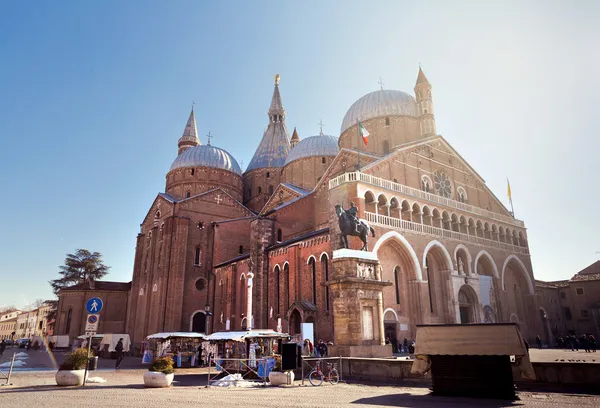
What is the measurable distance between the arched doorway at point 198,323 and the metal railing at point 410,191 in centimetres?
1890

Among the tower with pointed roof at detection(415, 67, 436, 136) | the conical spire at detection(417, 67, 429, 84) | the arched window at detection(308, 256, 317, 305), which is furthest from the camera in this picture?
the conical spire at detection(417, 67, 429, 84)

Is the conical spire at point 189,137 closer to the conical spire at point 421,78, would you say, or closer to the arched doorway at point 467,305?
the conical spire at point 421,78

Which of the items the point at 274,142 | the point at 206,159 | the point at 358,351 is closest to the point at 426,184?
the point at 358,351

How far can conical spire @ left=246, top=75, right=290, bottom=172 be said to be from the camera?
4825cm

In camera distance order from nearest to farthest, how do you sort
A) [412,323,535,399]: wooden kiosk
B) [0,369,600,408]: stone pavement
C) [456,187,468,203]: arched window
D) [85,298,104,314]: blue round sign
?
1. [0,369,600,408]: stone pavement
2. [412,323,535,399]: wooden kiosk
3. [85,298,104,314]: blue round sign
4. [456,187,468,203]: arched window

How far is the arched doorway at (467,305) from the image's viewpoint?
27783mm

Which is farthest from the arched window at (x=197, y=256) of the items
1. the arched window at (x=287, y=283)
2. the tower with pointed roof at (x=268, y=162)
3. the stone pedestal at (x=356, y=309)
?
the stone pedestal at (x=356, y=309)

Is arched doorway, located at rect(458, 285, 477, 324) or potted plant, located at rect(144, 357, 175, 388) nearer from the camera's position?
potted plant, located at rect(144, 357, 175, 388)

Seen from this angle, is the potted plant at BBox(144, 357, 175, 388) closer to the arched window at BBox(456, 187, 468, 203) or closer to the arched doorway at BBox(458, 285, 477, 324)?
the arched doorway at BBox(458, 285, 477, 324)

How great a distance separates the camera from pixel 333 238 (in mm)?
22266

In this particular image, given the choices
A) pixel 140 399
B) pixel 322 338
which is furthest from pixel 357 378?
pixel 322 338

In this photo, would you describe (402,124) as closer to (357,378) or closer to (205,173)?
(205,173)

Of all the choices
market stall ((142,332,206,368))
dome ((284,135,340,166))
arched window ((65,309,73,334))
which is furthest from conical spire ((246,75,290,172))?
market stall ((142,332,206,368))

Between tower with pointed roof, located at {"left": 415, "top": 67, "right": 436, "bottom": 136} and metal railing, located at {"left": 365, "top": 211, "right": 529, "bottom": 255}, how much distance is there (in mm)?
8758
